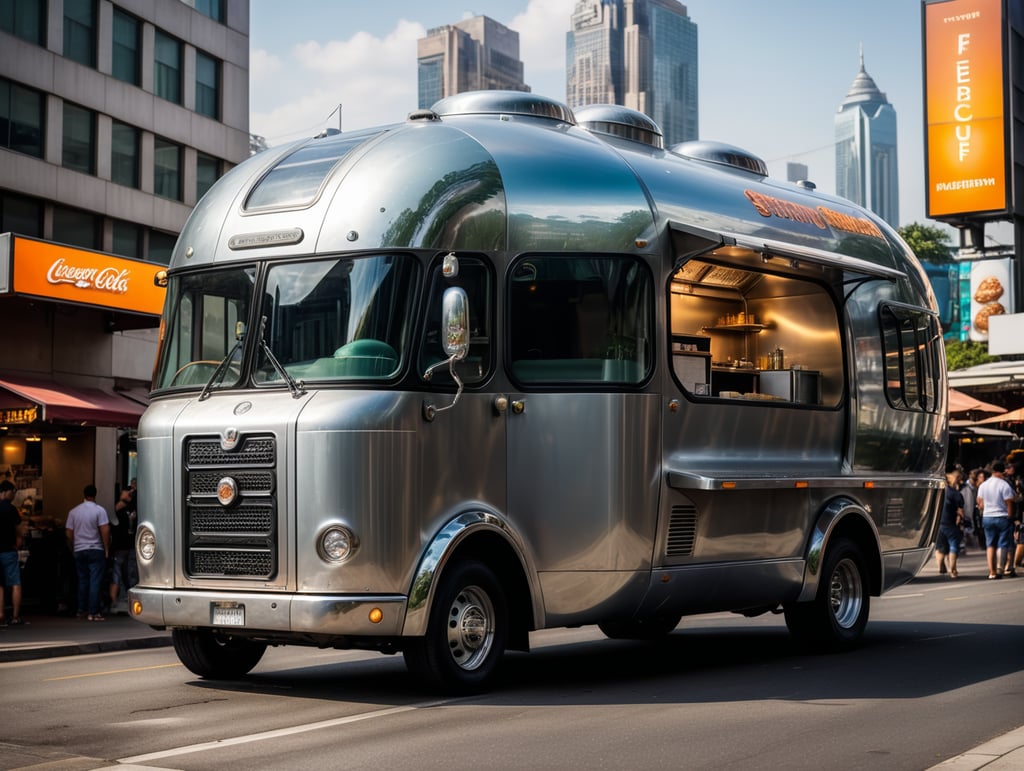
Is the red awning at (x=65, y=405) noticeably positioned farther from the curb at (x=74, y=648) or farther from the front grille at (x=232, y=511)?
the front grille at (x=232, y=511)

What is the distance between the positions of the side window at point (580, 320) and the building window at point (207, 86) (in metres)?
25.0

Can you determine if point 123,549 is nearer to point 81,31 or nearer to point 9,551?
point 9,551

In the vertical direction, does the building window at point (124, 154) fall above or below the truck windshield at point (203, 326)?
above

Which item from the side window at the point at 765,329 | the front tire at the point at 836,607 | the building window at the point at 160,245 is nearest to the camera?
the side window at the point at 765,329

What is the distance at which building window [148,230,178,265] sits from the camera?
3181cm

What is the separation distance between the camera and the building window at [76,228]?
28.9 metres

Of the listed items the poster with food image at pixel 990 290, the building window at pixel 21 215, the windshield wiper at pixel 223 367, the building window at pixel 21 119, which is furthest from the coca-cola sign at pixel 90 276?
the poster with food image at pixel 990 290

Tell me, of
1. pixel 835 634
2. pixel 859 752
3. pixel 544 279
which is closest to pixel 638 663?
pixel 835 634

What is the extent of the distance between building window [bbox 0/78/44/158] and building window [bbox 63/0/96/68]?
1558mm

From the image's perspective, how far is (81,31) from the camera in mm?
30031

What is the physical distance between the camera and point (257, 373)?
1013 cm

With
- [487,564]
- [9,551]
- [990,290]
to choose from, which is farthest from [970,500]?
[990,290]

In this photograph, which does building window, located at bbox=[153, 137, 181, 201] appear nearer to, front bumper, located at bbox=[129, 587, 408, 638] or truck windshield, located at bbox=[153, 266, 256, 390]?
truck windshield, located at bbox=[153, 266, 256, 390]

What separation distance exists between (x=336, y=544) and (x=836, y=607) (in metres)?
5.87
